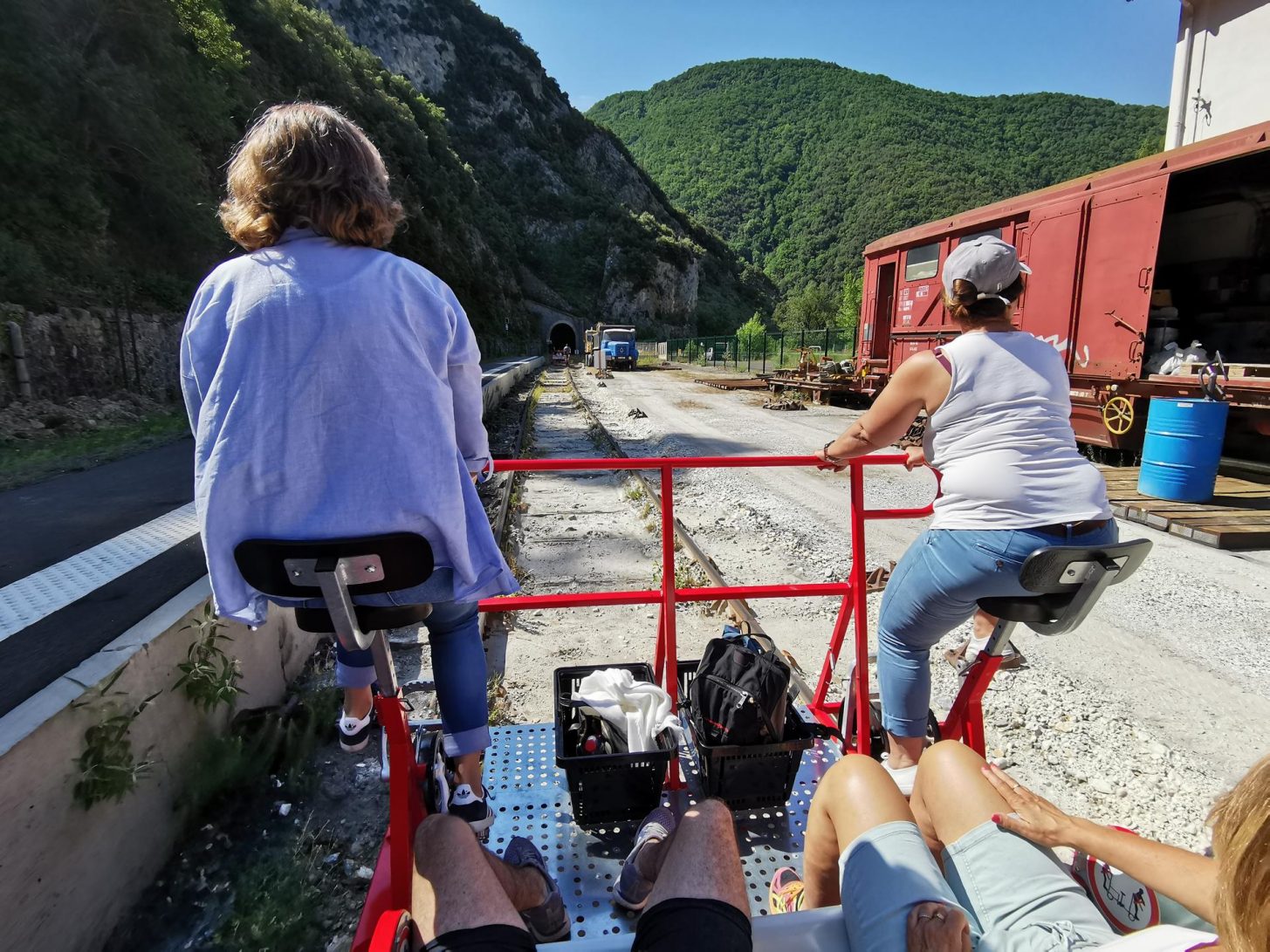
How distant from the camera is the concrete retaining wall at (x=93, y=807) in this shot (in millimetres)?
1881

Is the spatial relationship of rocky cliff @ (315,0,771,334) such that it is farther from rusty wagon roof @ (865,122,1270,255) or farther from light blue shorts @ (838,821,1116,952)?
light blue shorts @ (838,821,1116,952)

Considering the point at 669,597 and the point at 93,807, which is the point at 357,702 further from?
the point at 669,597

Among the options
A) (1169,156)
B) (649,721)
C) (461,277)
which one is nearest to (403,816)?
(649,721)

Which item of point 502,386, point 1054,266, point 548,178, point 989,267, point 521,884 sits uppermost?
point 548,178

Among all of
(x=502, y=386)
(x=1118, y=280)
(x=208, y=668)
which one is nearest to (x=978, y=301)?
(x=208, y=668)

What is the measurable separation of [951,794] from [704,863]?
69 centimetres

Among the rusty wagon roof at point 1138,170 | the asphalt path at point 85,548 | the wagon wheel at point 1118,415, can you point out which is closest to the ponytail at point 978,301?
the asphalt path at point 85,548

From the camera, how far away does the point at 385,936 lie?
1342 millimetres

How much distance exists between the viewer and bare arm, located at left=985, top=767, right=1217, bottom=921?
138cm

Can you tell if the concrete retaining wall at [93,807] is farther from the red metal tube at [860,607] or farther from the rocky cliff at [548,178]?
the rocky cliff at [548,178]

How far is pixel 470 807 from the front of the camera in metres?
2.19

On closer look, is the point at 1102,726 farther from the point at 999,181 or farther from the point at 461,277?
the point at 999,181

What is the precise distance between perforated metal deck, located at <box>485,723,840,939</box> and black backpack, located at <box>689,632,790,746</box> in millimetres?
349

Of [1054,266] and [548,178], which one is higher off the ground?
[548,178]
